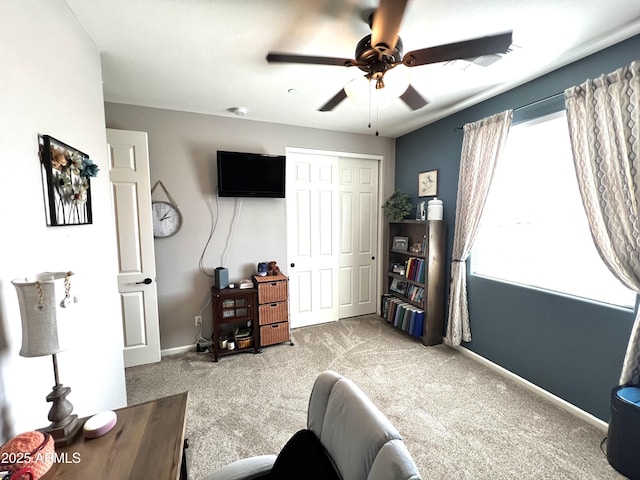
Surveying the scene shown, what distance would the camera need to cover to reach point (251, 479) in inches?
40.8

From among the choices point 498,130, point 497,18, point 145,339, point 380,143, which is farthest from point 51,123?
point 380,143

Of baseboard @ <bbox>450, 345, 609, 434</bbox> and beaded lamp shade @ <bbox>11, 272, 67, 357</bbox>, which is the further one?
baseboard @ <bbox>450, 345, 609, 434</bbox>

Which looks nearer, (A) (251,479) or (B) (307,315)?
(A) (251,479)

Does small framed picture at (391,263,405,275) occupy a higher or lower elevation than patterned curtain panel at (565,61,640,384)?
lower

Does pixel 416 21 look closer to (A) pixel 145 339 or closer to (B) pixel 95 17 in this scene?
(B) pixel 95 17

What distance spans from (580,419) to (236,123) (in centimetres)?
417

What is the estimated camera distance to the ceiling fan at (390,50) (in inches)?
46.9

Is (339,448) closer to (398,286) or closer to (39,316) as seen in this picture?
(39,316)

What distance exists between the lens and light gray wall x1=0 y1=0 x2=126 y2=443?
940 mm

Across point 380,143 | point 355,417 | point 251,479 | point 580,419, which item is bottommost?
point 580,419

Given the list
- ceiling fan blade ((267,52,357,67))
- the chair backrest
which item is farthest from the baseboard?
ceiling fan blade ((267,52,357,67))

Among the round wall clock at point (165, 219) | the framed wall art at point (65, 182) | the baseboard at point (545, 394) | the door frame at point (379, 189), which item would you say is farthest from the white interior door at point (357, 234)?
the framed wall art at point (65, 182)

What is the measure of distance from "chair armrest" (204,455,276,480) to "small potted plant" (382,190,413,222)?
2995 mm

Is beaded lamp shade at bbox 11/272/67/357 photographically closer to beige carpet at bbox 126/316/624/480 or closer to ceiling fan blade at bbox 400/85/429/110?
beige carpet at bbox 126/316/624/480
